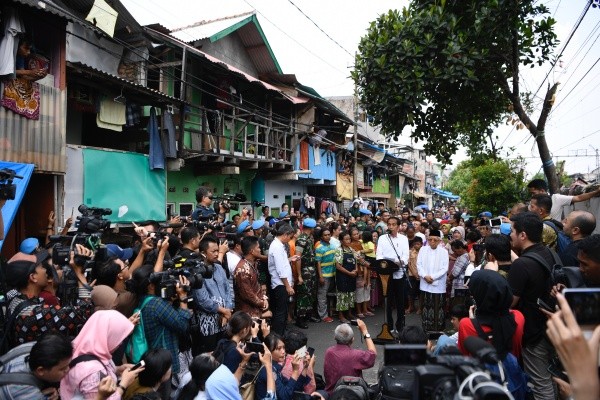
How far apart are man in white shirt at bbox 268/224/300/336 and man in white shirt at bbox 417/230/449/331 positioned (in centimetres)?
234

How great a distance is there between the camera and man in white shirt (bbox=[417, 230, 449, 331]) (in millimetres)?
7000

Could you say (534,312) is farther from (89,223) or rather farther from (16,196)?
(16,196)

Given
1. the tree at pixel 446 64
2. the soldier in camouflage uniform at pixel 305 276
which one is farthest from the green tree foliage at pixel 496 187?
the soldier in camouflage uniform at pixel 305 276

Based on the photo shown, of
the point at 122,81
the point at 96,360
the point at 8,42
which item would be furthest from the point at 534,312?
the point at 122,81

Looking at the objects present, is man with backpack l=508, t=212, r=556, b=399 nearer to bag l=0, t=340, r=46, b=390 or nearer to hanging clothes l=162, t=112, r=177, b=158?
bag l=0, t=340, r=46, b=390

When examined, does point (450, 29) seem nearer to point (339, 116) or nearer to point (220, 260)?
point (220, 260)

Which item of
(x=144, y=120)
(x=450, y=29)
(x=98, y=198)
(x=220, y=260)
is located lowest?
(x=220, y=260)

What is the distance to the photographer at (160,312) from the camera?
3.76 meters

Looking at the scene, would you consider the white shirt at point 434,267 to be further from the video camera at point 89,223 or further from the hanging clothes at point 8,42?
the hanging clothes at point 8,42

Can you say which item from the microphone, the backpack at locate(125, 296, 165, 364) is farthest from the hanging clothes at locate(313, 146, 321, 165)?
the microphone

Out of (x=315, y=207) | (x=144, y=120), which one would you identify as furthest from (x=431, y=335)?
(x=315, y=207)

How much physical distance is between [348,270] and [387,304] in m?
1.15

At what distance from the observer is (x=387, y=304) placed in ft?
23.8

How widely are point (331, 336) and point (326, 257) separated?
153cm
